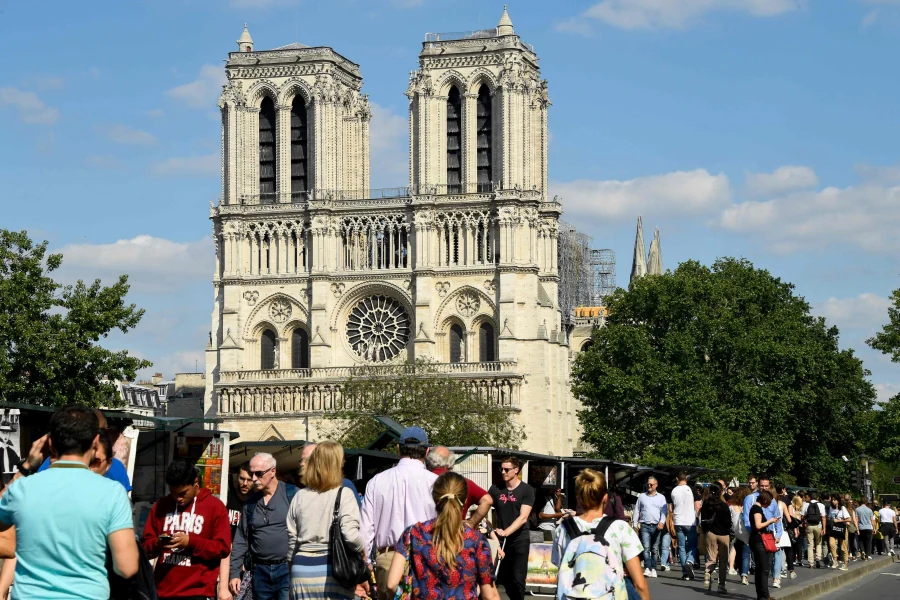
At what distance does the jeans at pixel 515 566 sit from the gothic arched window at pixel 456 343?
54.3m

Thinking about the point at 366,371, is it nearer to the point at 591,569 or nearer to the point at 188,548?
the point at 188,548

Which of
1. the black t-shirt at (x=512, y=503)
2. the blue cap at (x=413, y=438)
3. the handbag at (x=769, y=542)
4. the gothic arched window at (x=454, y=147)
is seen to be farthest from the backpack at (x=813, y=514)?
the gothic arched window at (x=454, y=147)

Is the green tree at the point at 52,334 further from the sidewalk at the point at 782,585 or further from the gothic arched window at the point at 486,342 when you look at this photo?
the gothic arched window at the point at 486,342

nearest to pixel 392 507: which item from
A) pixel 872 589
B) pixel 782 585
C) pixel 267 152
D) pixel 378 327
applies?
pixel 782 585

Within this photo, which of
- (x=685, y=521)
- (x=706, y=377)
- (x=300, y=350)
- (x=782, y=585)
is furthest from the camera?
(x=300, y=350)

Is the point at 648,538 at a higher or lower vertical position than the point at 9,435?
lower

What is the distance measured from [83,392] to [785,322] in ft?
121

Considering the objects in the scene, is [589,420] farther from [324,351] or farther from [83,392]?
[83,392]

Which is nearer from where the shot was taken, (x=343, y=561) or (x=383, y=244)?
(x=343, y=561)

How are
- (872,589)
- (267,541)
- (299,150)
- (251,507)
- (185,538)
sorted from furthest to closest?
(299,150) < (872,589) < (251,507) < (267,541) < (185,538)

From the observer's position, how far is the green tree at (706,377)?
61.2m

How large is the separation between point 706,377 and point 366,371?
47.0 ft

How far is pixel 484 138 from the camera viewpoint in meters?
69.1

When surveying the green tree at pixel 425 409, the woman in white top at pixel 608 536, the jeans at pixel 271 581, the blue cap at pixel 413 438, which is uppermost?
the green tree at pixel 425 409
